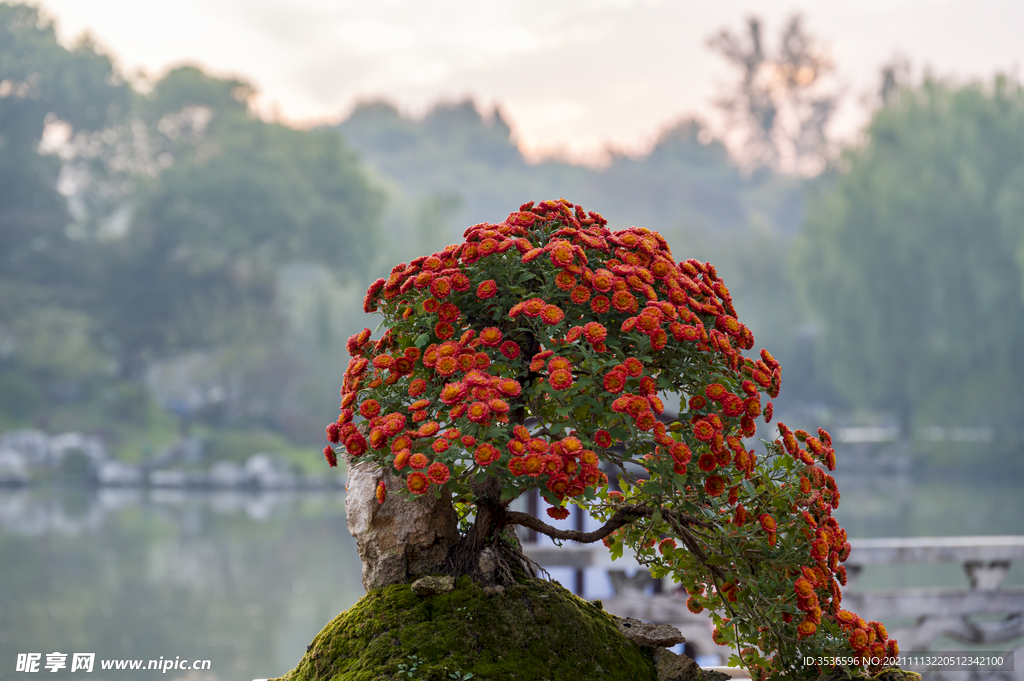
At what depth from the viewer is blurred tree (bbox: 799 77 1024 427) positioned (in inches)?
555

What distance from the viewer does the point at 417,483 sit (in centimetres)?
141

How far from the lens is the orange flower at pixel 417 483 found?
55.5 inches

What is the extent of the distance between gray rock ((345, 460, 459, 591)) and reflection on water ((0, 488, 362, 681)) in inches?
237

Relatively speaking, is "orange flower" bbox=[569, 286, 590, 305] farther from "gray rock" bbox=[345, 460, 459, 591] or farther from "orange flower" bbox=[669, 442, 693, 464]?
"gray rock" bbox=[345, 460, 459, 591]

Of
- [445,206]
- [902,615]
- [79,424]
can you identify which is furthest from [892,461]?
[79,424]

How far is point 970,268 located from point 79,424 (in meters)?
16.0

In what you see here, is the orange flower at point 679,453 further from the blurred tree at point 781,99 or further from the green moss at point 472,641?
the blurred tree at point 781,99

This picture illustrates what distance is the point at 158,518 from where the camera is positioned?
13250 millimetres

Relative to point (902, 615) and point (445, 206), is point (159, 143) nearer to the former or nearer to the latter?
point (445, 206)

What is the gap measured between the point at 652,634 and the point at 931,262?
48.4ft

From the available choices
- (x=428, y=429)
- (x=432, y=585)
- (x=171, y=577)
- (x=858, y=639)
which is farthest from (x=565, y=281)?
(x=171, y=577)

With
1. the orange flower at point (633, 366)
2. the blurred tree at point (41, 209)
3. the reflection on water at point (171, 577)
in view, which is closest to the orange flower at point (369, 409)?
the orange flower at point (633, 366)

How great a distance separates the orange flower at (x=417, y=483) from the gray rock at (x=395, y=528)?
22 cm

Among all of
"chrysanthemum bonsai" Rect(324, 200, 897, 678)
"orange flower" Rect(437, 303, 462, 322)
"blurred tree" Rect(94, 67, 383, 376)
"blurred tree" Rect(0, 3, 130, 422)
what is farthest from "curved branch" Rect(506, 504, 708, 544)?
"blurred tree" Rect(94, 67, 383, 376)
